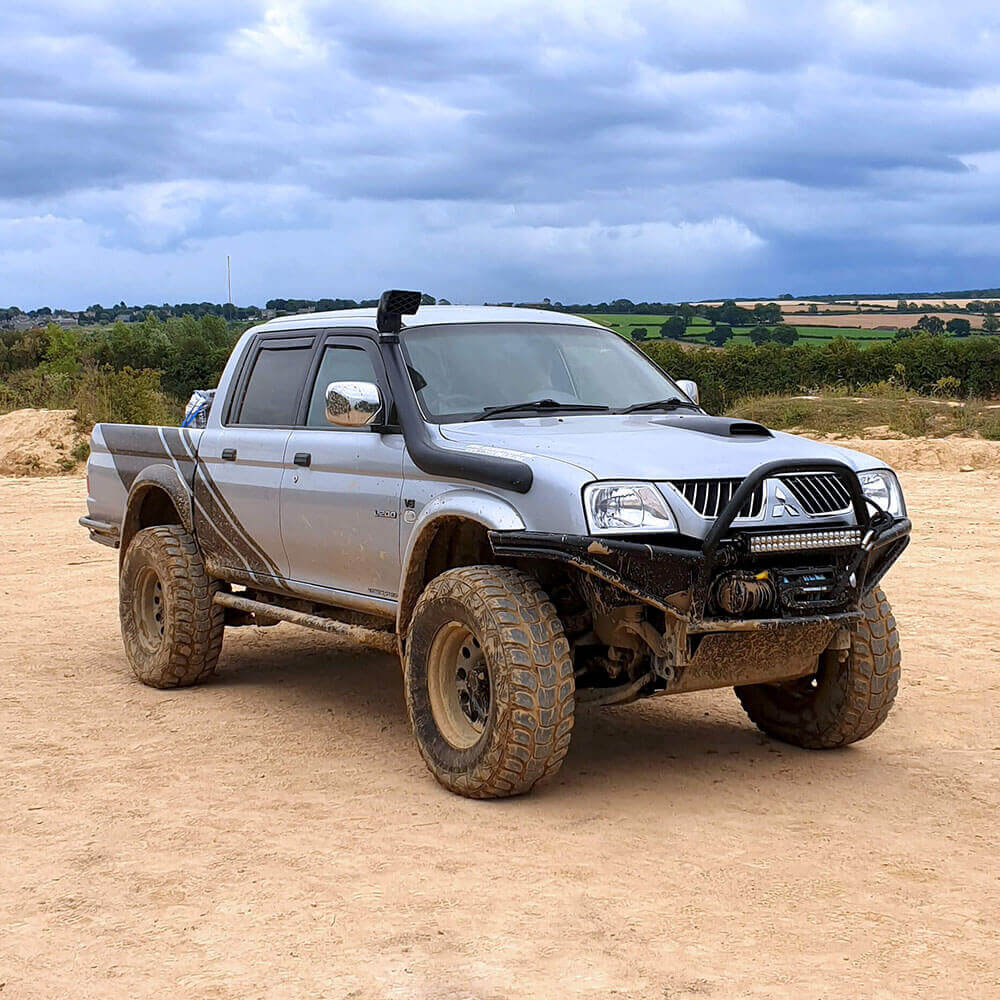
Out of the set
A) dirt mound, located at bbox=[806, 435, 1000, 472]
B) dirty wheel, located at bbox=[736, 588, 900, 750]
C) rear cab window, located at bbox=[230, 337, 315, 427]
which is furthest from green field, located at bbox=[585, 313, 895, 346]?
dirty wheel, located at bbox=[736, 588, 900, 750]

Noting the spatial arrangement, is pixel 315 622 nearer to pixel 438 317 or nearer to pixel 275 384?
pixel 275 384

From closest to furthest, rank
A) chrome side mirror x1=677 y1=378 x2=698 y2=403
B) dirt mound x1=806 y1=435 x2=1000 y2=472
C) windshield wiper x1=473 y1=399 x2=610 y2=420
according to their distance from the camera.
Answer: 1. windshield wiper x1=473 y1=399 x2=610 y2=420
2. chrome side mirror x1=677 y1=378 x2=698 y2=403
3. dirt mound x1=806 y1=435 x2=1000 y2=472

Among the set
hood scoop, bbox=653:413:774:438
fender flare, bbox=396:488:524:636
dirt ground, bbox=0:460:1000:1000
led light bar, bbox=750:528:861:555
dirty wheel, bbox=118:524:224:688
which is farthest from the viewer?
dirty wheel, bbox=118:524:224:688

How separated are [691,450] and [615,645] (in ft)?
2.83

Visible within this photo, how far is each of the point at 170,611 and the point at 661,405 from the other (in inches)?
120

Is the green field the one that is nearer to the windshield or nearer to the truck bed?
the truck bed

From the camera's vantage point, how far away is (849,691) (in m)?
6.42

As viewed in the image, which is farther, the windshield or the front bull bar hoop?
the windshield

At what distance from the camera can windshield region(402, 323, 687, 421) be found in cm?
669

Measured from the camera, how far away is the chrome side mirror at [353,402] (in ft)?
21.2

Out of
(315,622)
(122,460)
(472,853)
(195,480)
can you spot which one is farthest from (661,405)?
(122,460)

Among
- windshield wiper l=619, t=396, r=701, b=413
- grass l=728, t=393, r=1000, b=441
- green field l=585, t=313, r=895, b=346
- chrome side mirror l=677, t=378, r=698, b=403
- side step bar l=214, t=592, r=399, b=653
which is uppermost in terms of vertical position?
green field l=585, t=313, r=895, b=346

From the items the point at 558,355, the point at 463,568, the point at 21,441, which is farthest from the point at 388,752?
the point at 21,441

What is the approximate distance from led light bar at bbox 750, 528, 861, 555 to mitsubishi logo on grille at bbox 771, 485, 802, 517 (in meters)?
0.08
